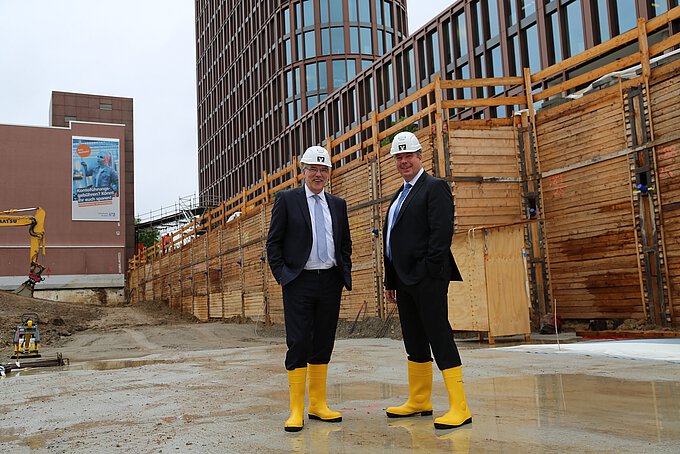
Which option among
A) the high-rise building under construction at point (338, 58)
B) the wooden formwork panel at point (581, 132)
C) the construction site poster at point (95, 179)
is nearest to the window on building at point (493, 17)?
the high-rise building under construction at point (338, 58)

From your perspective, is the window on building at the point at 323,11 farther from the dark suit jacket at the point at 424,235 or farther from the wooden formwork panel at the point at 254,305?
the dark suit jacket at the point at 424,235

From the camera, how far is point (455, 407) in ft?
12.8

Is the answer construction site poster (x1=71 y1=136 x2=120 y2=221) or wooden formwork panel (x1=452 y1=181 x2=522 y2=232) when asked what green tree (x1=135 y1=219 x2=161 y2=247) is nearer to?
construction site poster (x1=71 y1=136 x2=120 y2=221)

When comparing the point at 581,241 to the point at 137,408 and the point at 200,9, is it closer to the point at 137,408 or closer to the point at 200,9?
the point at 137,408

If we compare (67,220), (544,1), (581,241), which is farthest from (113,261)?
(581,241)

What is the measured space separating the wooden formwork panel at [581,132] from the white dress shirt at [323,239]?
918cm

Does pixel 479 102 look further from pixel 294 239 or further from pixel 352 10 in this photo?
pixel 352 10

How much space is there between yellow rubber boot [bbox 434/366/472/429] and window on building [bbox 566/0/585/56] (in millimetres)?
26509

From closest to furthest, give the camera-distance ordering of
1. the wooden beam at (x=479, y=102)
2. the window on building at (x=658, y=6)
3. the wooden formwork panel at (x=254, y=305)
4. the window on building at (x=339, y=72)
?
the wooden beam at (x=479, y=102), the wooden formwork panel at (x=254, y=305), the window on building at (x=658, y=6), the window on building at (x=339, y=72)

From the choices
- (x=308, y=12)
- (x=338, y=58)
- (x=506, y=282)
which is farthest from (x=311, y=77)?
(x=506, y=282)

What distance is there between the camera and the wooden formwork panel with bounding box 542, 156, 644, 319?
12008 mm

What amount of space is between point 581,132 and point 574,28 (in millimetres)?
17331

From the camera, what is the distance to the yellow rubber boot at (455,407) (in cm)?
384

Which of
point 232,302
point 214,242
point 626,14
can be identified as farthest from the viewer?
point 214,242
